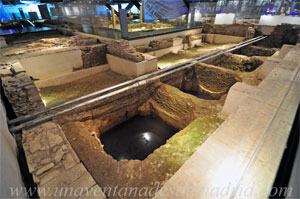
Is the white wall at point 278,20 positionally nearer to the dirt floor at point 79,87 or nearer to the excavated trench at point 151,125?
the excavated trench at point 151,125

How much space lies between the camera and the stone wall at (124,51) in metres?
6.34

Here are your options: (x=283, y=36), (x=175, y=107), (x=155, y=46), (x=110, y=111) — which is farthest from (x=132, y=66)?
(x=283, y=36)

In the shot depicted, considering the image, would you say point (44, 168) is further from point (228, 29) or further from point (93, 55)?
point (228, 29)

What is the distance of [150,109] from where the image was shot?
7328 mm

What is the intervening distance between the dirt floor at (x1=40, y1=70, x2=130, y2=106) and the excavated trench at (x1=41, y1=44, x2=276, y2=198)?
0.81 metres

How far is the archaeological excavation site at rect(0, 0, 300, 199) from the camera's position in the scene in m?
1.67

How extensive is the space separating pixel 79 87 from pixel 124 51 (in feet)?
7.87

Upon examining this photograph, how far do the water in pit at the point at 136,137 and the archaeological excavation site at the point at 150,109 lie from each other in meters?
0.04

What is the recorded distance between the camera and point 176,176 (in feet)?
5.58

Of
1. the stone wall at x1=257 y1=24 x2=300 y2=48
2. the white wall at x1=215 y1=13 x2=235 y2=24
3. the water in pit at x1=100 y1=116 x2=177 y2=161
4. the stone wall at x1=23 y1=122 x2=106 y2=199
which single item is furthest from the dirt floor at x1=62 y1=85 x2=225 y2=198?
the white wall at x1=215 y1=13 x2=235 y2=24

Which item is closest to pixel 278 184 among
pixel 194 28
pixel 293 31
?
pixel 293 31

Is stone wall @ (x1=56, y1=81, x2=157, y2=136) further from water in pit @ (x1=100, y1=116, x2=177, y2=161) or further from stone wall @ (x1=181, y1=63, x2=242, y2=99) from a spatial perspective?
stone wall @ (x1=181, y1=63, x2=242, y2=99)

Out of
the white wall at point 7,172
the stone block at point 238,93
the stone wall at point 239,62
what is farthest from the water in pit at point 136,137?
the stone wall at point 239,62

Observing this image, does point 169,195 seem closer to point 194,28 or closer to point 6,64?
point 6,64
